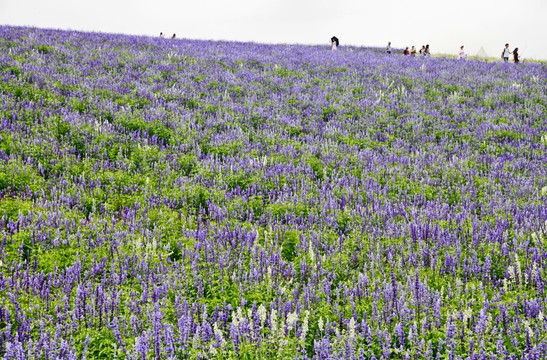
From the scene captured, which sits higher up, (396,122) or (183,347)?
(396,122)

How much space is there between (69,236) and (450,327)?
384 cm

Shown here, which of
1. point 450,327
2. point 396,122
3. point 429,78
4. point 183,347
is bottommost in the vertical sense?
point 183,347

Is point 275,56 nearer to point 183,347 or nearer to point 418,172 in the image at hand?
point 418,172

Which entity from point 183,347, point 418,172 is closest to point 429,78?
point 418,172

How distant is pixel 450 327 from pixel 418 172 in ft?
14.5

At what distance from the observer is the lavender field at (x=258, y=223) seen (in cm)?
330

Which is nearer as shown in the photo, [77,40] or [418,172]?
[418,172]

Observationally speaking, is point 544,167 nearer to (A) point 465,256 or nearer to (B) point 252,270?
(A) point 465,256

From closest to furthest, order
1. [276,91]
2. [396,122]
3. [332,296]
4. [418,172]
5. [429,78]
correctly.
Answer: [332,296], [418,172], [396,122], [276,91], [429,78]

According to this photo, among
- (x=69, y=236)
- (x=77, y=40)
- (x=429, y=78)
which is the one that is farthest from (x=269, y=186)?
(x=77, y=40)

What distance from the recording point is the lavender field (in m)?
3.30

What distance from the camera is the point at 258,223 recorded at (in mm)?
5562

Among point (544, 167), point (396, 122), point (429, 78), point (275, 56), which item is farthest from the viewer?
point (275, 56)

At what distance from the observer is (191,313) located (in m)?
3.60
